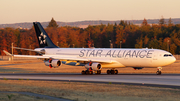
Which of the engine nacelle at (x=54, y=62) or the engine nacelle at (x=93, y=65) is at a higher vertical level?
the engine nacelle at (x=54, y=62)

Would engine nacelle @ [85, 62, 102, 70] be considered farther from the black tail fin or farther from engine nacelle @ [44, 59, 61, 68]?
the black tail fin

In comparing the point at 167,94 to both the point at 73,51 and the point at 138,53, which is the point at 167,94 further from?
the point at 73,51

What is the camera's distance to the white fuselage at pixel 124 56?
47625 millimetres

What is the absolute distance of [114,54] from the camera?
51.0 meters

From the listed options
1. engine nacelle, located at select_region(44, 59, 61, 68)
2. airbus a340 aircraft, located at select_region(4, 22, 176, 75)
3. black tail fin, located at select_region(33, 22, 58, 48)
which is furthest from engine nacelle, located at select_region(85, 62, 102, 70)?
black tail fin, located at select_region(33, 22, 58, 48)

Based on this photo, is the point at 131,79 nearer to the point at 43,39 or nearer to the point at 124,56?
the point at 124,56

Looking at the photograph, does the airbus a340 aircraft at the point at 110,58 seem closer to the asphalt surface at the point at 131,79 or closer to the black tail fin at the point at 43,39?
the black tail fin at the point at 43,39


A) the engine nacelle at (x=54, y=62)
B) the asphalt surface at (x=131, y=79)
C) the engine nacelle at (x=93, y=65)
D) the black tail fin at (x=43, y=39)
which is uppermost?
the black tail fin at (x=43, y=39)

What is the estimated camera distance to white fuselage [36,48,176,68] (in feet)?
156

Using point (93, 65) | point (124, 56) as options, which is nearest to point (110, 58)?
point (124, 56)

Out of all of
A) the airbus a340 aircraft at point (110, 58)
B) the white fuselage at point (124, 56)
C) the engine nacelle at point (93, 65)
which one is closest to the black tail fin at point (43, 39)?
the airbus a340 aircraft at point (110, 58)

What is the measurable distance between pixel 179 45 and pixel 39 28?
134 meters

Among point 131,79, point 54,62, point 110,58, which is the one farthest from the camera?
point 110,58

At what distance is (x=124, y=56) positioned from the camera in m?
49.7
